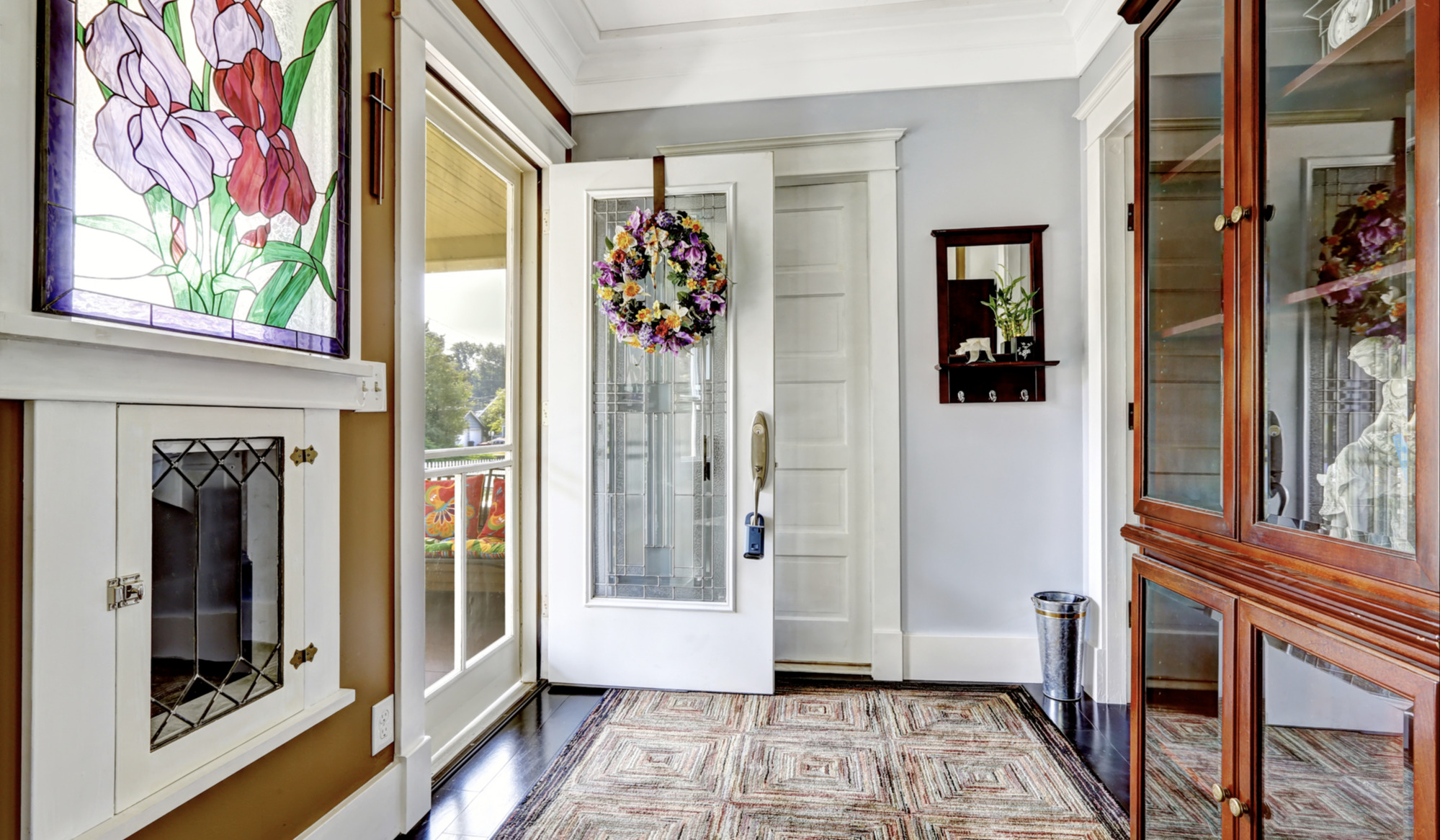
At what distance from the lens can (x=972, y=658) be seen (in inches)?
113

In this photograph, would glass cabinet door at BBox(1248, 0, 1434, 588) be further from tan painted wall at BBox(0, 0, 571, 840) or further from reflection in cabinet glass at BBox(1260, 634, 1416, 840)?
tan painted wall at BBox(0, 0, 571, 840)

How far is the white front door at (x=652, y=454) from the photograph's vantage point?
2793 mm

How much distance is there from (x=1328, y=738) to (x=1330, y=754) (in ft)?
0.07

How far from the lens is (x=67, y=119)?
1037mm

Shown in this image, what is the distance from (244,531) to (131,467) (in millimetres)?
293

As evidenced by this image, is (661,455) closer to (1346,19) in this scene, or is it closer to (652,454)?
(652,454)

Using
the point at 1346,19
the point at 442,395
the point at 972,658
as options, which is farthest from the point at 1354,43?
the point at 972,658

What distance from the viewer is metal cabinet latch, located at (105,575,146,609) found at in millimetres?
1120

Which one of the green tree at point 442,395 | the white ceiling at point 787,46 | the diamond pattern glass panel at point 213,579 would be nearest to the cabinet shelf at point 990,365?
the white ceiling at point 787,46

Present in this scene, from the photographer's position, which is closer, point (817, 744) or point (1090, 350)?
point (817, 744)

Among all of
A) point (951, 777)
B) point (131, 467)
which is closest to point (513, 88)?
point (131, 467)

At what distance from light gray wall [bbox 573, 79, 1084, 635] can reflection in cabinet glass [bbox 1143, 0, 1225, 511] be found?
4.65ft

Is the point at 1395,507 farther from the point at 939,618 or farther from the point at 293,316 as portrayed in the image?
the point at 939,618

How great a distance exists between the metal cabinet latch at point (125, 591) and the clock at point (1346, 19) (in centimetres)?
204
